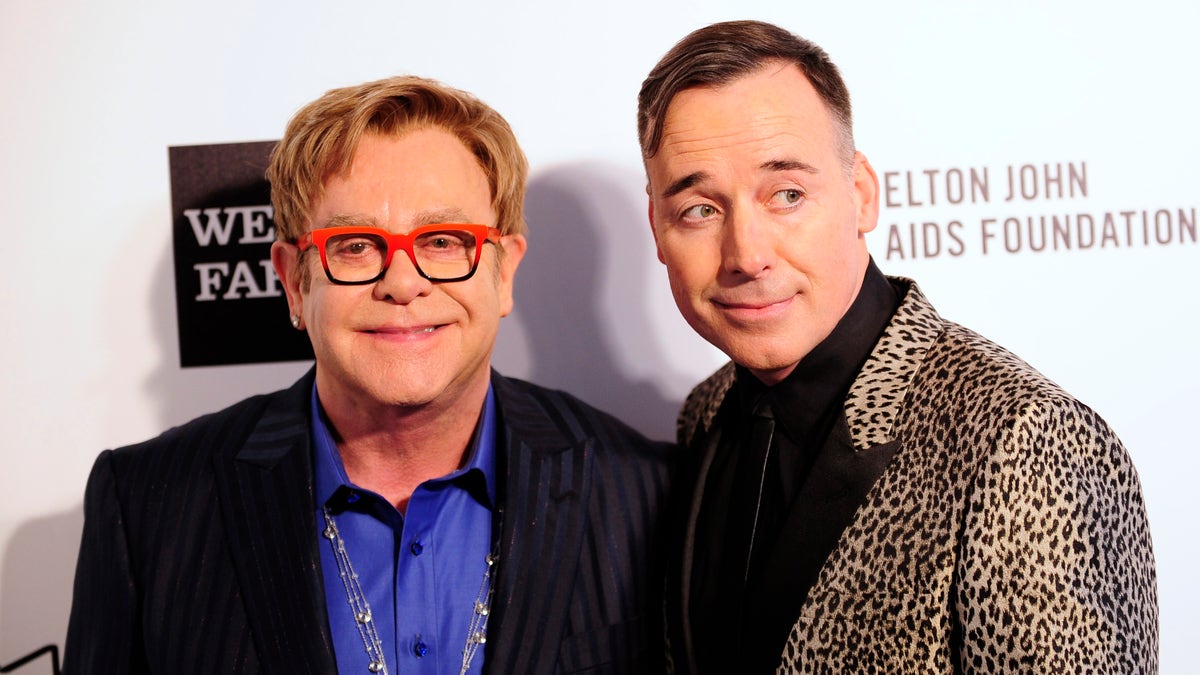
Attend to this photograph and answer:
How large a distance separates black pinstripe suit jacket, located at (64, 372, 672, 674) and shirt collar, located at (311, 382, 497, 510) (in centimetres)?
3

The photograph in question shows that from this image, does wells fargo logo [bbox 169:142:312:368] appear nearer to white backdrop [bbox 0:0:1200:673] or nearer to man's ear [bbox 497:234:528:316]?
white backdrop [bbox 0:0:1200:673]

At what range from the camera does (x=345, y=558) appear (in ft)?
5.81

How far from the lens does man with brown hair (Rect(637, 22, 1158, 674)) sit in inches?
50.8

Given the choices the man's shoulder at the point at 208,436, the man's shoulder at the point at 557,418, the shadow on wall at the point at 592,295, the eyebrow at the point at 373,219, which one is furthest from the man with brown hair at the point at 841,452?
the man's shoulder at the point at 208,436

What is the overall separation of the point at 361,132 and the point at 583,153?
2.31ft

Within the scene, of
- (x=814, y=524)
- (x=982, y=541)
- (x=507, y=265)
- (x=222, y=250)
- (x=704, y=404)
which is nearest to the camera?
(x=982, y=541)

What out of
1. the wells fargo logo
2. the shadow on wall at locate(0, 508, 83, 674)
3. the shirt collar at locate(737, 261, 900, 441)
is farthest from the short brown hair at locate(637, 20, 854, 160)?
the shadow on wall at locate(0, 508, 83, 674)

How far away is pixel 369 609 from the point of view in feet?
5.67

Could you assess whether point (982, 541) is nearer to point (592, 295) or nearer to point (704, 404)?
point (704, 404)

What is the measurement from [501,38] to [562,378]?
84 cm

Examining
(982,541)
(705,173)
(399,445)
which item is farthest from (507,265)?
(982,541)

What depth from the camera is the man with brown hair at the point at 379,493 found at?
5.60ft

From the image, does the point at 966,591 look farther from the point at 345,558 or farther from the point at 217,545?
the point at 217,545

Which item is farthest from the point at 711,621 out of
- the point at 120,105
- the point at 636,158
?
the point at 120,105
